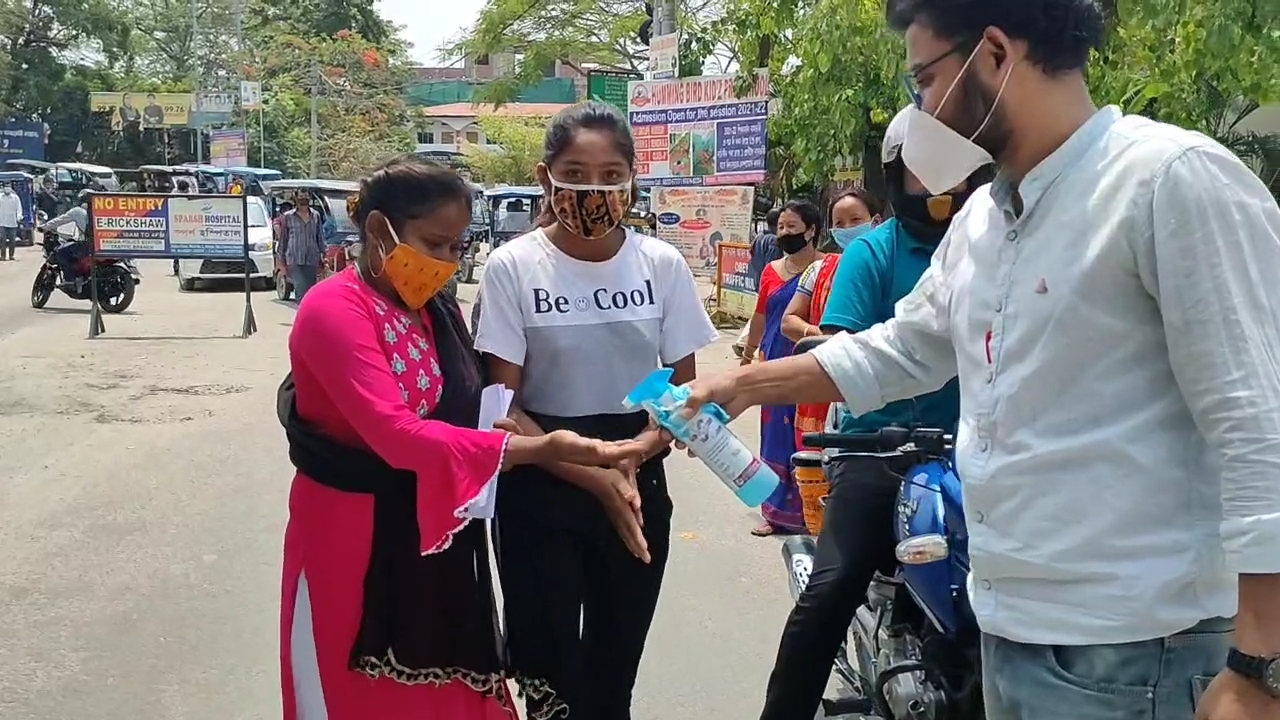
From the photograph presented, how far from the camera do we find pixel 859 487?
135 inches

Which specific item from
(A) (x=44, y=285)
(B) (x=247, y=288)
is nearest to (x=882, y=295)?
(B) (x=247, y=288)

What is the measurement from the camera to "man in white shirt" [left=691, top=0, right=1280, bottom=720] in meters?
1.59

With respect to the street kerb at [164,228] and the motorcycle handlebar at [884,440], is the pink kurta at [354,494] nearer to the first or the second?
the motorcycle handlebar at [884,440]

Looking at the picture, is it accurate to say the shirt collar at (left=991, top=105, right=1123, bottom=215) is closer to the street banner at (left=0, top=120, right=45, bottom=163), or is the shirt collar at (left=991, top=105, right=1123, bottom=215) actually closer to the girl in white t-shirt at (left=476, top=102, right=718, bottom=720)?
the girl in white t-shirt at (left=476, top=102, right=718, bottom=720)

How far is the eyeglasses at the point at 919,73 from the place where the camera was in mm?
1831

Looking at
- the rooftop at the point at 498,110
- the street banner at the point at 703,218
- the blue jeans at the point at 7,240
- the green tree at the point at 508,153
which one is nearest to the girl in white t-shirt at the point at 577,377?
the street banner at the point at 703,218

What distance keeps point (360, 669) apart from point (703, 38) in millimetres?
18355

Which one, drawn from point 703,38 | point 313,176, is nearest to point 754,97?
point 703,38

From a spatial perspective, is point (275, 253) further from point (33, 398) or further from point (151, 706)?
point (151, 706)

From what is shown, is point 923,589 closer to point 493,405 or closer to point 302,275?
point 493,405

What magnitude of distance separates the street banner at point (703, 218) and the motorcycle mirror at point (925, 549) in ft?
41.3

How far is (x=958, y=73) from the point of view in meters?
1.85

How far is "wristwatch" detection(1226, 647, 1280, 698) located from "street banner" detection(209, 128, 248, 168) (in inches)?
1895

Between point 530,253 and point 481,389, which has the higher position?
point 530,253
